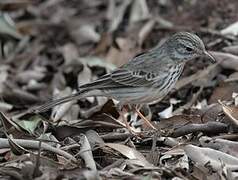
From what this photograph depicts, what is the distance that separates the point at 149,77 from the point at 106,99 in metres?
1.20

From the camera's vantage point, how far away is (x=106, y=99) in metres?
8.05

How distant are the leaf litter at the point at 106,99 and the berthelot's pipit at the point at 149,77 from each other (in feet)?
0.90

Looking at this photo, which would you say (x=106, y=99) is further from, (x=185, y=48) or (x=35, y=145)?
(x=35, y=145)

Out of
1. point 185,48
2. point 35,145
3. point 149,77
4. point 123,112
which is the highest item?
point 185,48

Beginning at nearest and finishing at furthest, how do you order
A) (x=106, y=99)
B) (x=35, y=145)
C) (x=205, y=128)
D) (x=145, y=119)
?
(x=35, y=145)
(x=205, y=128)
(x=145, y=119)
(x=106, y=99)

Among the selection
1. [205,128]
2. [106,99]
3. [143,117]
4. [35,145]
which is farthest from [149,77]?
[35,145]

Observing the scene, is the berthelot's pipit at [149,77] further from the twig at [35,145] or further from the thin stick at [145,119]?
the twig at [35,145]

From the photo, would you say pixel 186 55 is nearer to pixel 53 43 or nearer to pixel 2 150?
pixel 2 150

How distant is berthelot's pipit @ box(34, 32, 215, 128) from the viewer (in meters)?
6.93

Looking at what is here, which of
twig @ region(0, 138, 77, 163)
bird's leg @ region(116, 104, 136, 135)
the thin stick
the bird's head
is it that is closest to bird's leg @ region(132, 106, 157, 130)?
the thin stick

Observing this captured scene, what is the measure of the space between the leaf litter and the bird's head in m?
0.57

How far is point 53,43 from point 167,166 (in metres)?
6.00

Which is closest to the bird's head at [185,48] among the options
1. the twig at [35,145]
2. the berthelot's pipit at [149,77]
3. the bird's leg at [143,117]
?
the berthelot's pipit at [149,77]

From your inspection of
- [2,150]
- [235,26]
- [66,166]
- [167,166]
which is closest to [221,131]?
[167,166]
